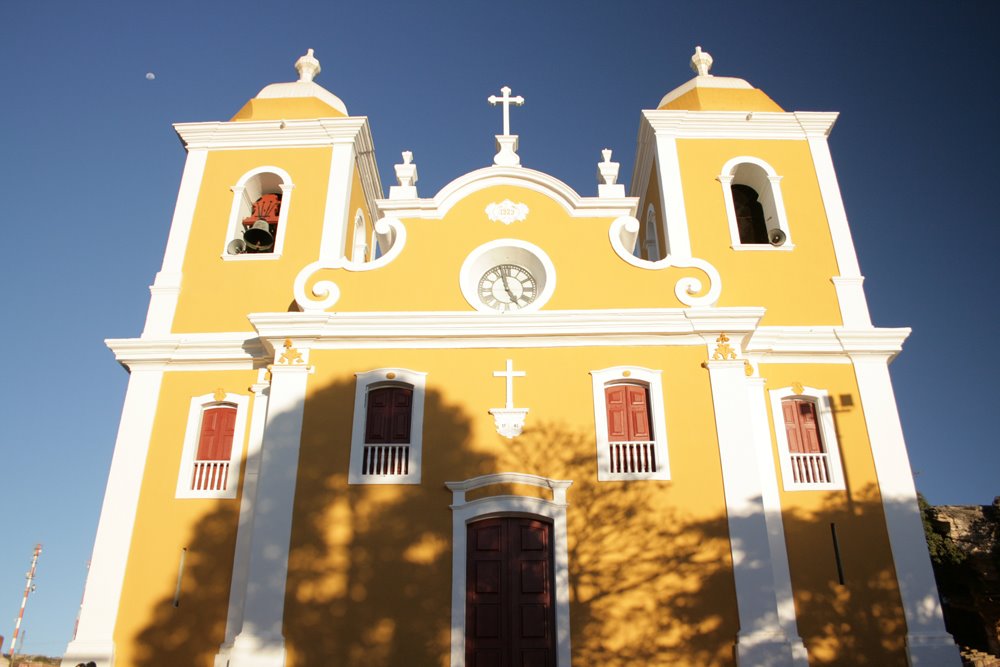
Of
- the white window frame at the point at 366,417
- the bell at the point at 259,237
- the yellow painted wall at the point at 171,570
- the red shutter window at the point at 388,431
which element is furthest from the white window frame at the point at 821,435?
the bell at the point at 259,237

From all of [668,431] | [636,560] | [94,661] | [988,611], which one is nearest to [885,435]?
[668,431]

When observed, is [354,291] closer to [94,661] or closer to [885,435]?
[94,661]

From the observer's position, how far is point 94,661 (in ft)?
38.9

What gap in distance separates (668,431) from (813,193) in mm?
6774

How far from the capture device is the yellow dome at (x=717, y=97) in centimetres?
1739

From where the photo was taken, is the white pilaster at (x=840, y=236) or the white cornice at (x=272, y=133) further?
the white cornice at (x=272, y=133)

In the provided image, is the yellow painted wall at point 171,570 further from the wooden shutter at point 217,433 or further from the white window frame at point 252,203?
the white window frame at point 252,203

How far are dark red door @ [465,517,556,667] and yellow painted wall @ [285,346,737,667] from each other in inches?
15.1

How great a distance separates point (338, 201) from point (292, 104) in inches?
122

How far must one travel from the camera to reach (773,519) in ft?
41.3

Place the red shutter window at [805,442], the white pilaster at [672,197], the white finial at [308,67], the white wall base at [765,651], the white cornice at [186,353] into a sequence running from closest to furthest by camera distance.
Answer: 1. the white wall base at [765,651]
2. the red shutter window at [805,442]
3. the white cornice at [186,353]
4. the white pilaster at [672,197]
5. the white finial at [308,67]

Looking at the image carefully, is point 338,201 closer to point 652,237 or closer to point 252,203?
point 252,203

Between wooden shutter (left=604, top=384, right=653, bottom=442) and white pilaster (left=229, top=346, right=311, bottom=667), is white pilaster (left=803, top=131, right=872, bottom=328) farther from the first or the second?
white pilaster (left=229, top=346, right=311, bottom=667)

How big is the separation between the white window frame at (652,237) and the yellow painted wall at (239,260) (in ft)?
22.7
